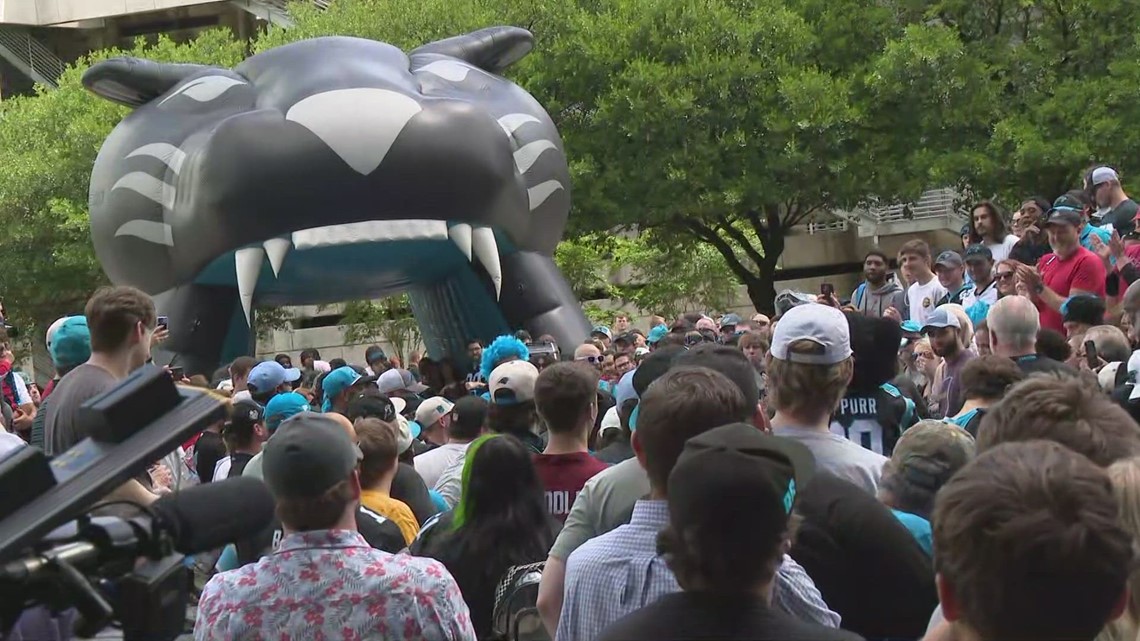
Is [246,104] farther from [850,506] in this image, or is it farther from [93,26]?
[93,26]

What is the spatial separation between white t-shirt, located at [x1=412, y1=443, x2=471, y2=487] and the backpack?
169 cm

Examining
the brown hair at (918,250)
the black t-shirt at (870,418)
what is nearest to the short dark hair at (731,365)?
the black t-shirt at (870,418)

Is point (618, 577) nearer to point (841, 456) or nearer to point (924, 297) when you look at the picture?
point (841, 456)

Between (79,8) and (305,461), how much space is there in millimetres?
33993

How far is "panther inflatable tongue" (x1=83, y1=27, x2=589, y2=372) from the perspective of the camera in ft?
35.9

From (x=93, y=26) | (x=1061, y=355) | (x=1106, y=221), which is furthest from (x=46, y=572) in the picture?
(x=93, y=26)

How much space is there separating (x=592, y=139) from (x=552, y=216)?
7491 mm

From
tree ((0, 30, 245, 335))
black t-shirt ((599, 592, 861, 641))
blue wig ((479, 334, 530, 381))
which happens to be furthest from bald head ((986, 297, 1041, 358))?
tree ((0, 30, 245, 335))

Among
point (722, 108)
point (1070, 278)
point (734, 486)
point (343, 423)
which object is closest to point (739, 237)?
point (722, 108)

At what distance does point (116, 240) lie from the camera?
11.8m

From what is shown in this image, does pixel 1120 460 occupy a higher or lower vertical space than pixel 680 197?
higher

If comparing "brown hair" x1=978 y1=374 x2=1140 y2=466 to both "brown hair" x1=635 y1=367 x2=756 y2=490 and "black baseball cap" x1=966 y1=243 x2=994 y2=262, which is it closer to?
"brown hair" x1=635 y1=367 x2=756 y2=490

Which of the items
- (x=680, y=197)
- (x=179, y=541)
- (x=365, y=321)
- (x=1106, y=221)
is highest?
(x=179, y=541)

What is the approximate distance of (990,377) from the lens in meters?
4.64
